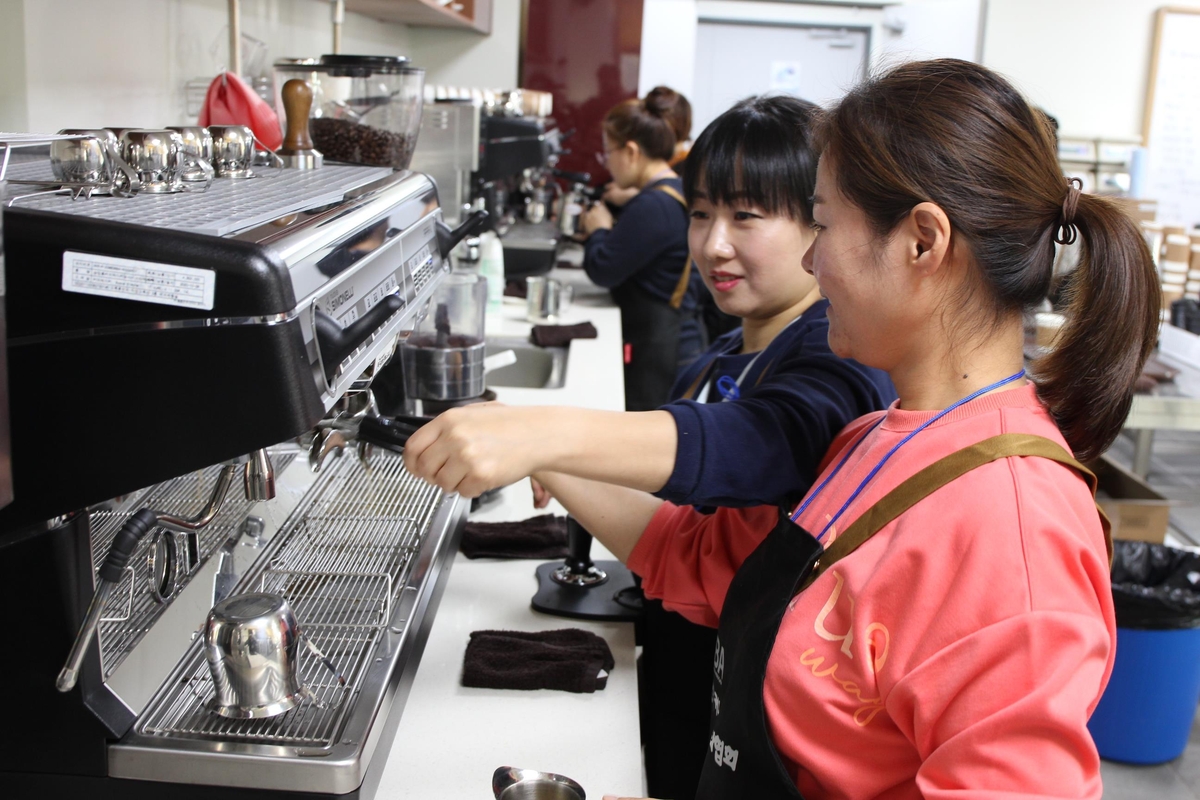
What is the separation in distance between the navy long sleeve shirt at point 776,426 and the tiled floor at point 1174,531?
1.28 metres

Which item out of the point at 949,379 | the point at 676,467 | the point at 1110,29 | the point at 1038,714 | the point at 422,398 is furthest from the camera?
the point at 1110,29

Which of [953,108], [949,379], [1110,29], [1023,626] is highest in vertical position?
[1110,29]

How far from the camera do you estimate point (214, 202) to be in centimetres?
89

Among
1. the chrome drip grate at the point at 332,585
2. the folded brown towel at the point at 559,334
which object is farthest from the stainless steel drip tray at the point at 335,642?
the folded brown towel at the point at 559,334

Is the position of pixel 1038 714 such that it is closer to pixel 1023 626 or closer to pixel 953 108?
pixel 1023 626

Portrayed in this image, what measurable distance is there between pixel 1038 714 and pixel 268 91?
1.93 metres

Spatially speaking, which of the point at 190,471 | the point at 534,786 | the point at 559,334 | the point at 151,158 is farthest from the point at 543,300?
the point at 190,471

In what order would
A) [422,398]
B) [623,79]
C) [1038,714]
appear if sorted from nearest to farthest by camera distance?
[1038,714], [422,398], [623,79]

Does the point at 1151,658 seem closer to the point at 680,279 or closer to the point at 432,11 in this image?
the point at 680,279

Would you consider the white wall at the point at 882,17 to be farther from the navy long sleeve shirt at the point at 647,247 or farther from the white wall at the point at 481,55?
the navy long sleeve shirt at the point at 647,247

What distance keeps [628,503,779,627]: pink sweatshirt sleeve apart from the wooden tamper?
653 millimetres

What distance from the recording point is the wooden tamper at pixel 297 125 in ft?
4.48

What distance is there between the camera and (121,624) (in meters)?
0.93

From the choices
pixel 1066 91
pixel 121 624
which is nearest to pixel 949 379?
pixel 121 624
